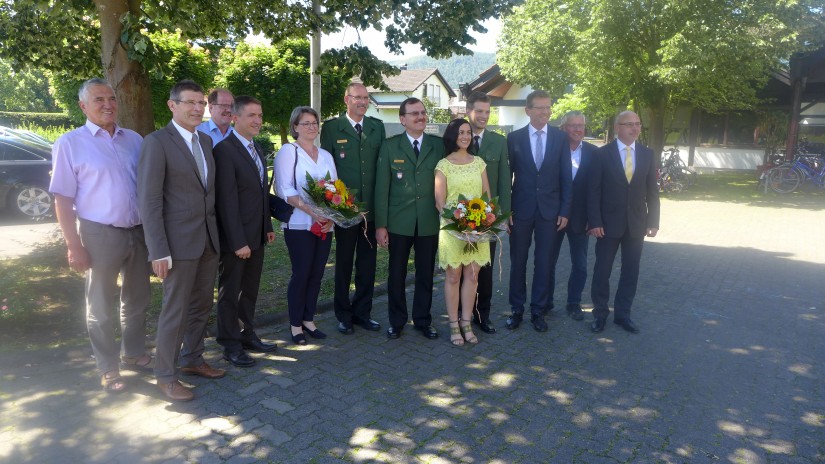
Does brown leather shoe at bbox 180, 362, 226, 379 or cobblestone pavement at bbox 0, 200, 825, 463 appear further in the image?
brown leather shoe at bbox 180, 362, 226, 379

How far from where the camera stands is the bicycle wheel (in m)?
18.1

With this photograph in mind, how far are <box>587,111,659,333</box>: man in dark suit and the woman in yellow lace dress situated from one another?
126cm

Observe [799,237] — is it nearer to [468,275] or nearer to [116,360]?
[468,275]

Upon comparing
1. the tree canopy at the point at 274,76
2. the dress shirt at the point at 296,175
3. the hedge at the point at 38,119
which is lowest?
the dress shirt at the point at 296,175

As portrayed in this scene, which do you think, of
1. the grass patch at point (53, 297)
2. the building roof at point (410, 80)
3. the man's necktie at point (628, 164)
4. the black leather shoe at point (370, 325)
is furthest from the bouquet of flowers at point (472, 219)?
the building roof at point (410, 80)

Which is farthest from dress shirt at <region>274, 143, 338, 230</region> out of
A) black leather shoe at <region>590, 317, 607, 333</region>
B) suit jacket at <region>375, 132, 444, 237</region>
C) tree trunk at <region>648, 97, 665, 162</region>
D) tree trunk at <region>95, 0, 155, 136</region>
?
tree trunk at <region>648, 97, 665, 162</region>

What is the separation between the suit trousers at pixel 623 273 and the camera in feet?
19.6

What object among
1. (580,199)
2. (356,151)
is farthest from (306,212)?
(580,199)

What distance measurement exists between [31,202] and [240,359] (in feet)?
32.2

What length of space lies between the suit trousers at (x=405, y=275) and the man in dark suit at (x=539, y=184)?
95 centimetres

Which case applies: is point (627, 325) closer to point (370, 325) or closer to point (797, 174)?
point (370, 325)

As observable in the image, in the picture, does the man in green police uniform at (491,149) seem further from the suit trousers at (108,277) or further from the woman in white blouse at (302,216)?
the suit trousers at (108,277)

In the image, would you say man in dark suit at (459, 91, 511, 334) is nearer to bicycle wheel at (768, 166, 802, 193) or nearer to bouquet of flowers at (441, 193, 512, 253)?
bouquet of flowers at (441, 193, 512, 253)

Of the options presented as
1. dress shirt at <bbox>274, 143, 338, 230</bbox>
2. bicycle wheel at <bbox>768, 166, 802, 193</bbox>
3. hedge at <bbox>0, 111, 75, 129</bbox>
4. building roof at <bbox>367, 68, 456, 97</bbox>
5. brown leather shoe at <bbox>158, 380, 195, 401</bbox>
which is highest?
building roof at <bbox>367, 68, 456, 97</bbox>
